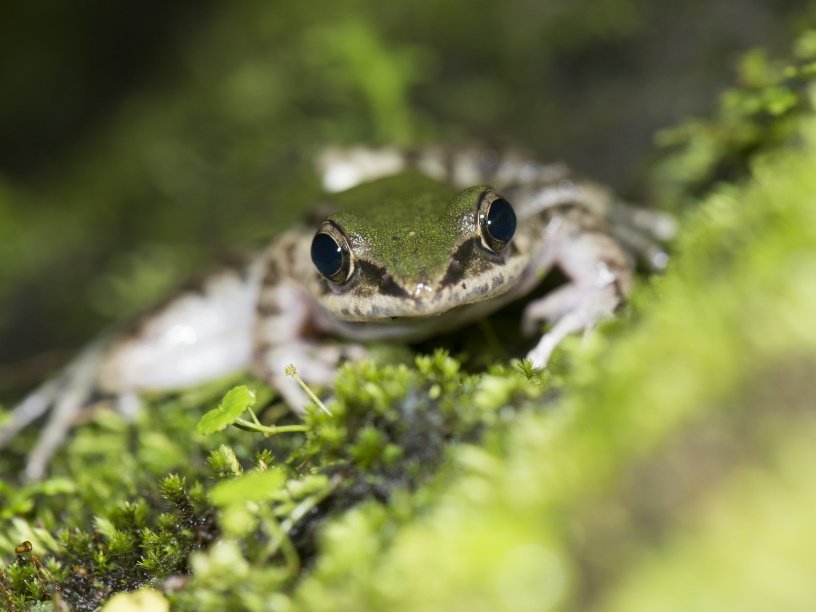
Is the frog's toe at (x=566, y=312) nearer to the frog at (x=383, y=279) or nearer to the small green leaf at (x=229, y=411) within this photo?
the frog at (x=383, y=279)

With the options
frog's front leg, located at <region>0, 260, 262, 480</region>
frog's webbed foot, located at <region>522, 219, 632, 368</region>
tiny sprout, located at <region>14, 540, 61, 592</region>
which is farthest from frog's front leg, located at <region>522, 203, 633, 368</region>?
tiny sprout, located at <region>14, 540, 61, 592</region>

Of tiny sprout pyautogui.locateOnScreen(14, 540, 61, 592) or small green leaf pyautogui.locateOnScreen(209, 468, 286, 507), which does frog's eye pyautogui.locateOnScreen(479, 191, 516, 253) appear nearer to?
small green leaf pyautogui.locateOnScreen(209, 468, 286, 507)

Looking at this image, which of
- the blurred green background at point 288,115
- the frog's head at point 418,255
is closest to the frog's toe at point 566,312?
the frog's head at point 418,255

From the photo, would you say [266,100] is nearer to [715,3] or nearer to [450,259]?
[715,3]

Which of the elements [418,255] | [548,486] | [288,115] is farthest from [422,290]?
[288,115]

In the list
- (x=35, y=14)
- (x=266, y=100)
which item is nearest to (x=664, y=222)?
(x=266, y=100)
